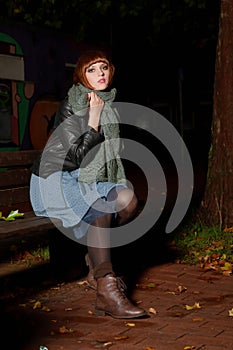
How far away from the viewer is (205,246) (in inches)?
258

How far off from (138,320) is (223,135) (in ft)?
10.3

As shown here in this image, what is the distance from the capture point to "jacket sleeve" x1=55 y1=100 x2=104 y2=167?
4621 mm

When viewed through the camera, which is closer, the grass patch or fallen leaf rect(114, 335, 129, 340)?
fallen leaf rect(114, 335, 129, 340)

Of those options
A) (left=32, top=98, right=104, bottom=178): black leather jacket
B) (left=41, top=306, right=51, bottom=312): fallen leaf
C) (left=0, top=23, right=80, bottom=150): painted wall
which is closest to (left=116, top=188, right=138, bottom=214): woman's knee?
(left=32, top=98, right=104, bottom=178): black leather jacket

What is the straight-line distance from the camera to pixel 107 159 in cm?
477

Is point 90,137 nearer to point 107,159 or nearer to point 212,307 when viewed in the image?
point 107,159

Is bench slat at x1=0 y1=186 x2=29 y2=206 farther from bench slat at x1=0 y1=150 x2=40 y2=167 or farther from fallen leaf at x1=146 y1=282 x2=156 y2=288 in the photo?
fallen leaf at x1=146 y1=282 x2=156 y2=288

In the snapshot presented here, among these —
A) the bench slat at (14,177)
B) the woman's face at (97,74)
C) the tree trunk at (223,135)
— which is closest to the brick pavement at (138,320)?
the bench slat at (14,177)

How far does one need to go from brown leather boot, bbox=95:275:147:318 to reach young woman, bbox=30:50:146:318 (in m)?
0.17

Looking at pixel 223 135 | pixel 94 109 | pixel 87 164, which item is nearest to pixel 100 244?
pixel 87 164

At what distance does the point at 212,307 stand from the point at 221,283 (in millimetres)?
711

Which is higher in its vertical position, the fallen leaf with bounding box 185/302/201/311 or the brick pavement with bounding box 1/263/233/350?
the fallen leaf with bounding box 185/302/201/311

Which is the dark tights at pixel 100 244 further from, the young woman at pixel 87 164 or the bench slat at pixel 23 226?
the bench slat at pixel 23 226

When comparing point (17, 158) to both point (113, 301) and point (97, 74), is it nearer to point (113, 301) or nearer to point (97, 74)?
point (97, 74)
